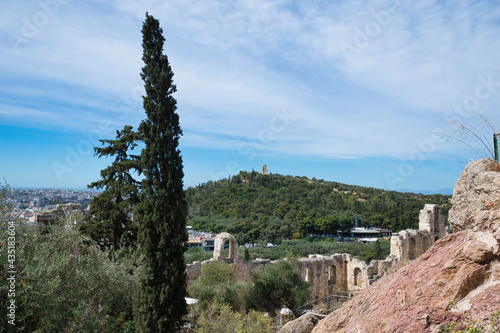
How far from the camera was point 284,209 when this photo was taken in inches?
2511

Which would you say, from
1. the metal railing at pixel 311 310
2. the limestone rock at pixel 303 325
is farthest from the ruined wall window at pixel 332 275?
the limestone rock at pixel 303 325

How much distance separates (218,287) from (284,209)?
162 ft

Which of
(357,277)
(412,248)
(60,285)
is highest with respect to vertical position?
(412,248)

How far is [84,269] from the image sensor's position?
8.34m

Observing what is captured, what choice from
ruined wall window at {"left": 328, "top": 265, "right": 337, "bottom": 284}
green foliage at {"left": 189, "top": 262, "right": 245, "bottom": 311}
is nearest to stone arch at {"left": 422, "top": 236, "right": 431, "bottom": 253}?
ruined wall window at {"left": 328, "top": 265, "right": 337, "bottom": 284}

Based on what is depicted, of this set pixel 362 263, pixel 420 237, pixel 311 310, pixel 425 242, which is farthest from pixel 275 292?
pixel 425 242

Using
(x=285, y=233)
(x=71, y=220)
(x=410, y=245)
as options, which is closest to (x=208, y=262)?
(x=71, y=220)

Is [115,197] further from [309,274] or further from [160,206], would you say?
[309,274]

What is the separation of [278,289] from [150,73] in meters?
10.9

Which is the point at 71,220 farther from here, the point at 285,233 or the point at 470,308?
the point at 285,233

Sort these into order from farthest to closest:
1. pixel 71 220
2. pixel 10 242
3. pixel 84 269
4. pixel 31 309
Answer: pixel 71 220 → pixel 84 269 → pixel 10 242 → pixel 31 309

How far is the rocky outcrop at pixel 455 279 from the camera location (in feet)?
12.3

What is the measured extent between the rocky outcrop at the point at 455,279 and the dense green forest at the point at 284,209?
47436 mm

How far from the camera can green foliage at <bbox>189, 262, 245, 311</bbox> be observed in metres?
14.9
